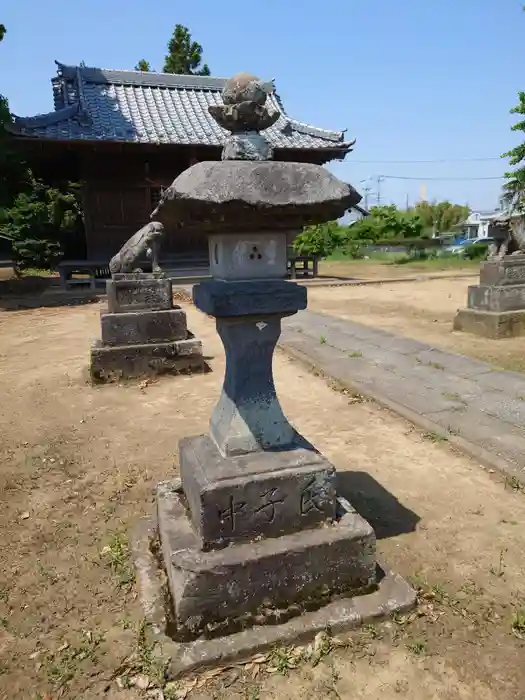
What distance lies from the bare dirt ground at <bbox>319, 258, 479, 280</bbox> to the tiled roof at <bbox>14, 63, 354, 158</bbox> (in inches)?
202

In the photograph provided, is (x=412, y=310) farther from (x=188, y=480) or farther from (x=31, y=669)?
(x=31, y=669)

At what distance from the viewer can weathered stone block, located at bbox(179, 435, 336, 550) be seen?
244cm

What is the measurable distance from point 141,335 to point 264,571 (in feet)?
15.5

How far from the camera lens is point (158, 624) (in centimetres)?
235

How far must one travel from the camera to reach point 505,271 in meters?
8.70

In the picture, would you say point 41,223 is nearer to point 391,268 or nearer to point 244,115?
point 391,268

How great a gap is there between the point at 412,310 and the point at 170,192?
10.3 meters

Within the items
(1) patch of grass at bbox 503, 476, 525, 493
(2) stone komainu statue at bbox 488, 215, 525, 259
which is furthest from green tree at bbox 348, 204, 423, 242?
(1) patch of grass at bbox 503, 476, 525, 493

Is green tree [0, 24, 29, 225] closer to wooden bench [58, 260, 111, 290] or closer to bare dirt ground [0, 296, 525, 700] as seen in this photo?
wooden bench [58, 260, 111, 290]

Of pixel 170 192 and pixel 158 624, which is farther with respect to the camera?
pixel 158 624

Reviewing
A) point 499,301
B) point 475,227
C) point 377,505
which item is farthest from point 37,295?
point 475,227

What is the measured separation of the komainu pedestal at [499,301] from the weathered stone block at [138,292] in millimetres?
5411

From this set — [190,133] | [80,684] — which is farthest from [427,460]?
[190,133]

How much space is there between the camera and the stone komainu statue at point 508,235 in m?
8.96
